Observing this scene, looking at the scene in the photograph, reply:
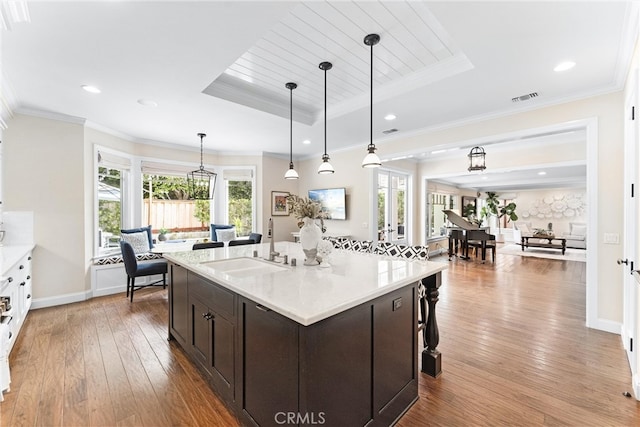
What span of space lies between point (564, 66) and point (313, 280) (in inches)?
119

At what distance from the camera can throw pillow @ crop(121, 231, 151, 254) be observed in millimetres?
4617

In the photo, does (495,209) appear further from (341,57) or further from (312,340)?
(312,340)

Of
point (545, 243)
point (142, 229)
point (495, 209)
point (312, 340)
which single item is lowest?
point (545, 243)

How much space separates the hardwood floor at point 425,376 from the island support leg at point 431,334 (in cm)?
7

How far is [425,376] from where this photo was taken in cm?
226

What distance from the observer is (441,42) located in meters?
2.44

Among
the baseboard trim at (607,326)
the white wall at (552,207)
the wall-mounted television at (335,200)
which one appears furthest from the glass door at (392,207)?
the white wall at (552,207)

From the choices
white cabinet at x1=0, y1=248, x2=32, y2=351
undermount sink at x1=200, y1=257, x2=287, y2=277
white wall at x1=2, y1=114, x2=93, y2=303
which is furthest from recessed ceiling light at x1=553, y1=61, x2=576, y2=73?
white wall at x1=2, y1=114, x2=93, y2=303

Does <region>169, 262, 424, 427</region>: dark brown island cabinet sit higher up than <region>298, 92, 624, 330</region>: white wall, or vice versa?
<region>298, 92, 624, 330</region>: white wall

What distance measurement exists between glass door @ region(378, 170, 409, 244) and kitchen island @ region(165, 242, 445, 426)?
4.09m

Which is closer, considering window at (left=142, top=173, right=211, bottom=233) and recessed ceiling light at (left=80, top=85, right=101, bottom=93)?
recessed ceiling light at (left=80, top=85, right=101, bottom=93)

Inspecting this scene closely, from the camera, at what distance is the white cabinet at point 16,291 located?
2434mm

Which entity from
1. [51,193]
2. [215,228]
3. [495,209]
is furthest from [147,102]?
[495,209]

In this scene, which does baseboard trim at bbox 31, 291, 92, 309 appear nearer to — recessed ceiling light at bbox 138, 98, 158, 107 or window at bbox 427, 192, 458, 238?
recessed ceiling light at bbox 138, 98, 158, 107
